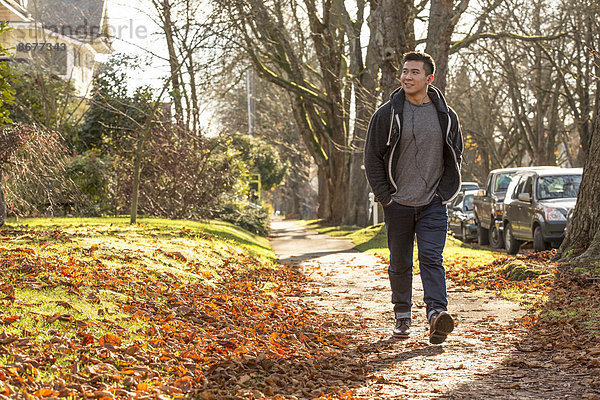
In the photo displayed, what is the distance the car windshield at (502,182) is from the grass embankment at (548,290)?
25.2 feet

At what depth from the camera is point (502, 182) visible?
2152 centimetres

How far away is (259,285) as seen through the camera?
35.0ft

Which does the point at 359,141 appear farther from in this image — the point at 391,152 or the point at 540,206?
the point at 391,152

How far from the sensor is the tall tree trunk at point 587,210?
33.7 feet

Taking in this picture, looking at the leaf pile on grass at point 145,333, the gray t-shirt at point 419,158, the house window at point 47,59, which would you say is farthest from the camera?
the house window at point 47,59

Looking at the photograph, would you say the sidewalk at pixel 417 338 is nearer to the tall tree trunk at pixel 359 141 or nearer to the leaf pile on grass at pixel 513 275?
the leaf pile on grass at pixel 513 275

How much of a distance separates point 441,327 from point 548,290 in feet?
10.5

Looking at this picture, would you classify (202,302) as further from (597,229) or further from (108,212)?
(108,212)

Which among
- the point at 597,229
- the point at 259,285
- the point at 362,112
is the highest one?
the point at 362,112

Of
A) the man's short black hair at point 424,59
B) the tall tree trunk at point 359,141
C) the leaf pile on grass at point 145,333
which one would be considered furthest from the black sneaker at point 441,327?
the tall tree trunk at point 359,141

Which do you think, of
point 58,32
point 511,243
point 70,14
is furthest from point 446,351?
point 70,14

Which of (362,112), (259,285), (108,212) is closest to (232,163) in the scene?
(108,212)

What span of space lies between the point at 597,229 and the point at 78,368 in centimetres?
738

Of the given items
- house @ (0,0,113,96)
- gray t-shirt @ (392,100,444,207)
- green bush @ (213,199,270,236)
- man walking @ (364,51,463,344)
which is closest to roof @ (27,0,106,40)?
house @ (0,0,113,96)
